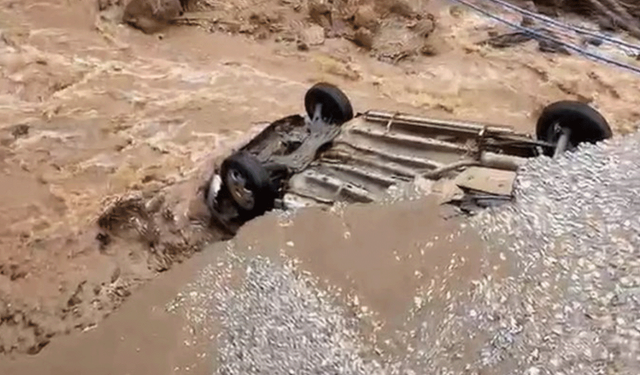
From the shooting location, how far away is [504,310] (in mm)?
4398

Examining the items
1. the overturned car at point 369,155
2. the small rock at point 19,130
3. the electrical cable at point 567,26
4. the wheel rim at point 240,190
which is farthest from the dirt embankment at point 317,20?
the wheel rim at point 240,190

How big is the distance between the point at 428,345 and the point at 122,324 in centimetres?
152

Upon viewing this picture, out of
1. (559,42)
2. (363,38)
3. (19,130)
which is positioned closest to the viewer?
(19,130)

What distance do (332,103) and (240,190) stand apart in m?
1.08

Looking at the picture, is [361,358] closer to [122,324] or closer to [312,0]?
[122,324]

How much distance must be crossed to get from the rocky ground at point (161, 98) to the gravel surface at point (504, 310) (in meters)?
A: 1.12

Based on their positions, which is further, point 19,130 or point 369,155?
point 19,130

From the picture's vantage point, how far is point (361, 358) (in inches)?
169

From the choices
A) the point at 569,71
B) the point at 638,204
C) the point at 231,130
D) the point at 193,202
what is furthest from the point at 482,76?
the point at 638,204

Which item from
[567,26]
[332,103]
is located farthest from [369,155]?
[567,26]

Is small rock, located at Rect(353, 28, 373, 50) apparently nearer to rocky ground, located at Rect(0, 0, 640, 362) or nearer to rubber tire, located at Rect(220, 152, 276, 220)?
rocky ground, located at Rect(0, 0, 640, 362)

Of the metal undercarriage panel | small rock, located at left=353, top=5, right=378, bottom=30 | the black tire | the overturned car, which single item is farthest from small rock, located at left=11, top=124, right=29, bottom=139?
the black tire

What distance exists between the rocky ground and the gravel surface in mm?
1123

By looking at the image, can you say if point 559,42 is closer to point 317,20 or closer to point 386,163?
point 317,20
